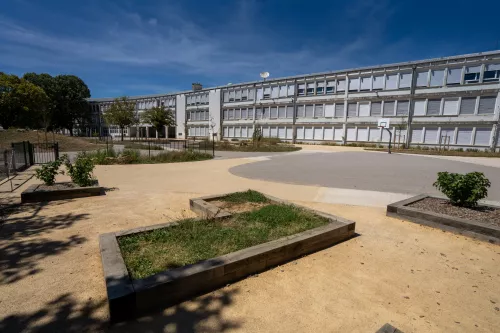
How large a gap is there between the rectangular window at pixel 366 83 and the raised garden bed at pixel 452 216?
3330cm

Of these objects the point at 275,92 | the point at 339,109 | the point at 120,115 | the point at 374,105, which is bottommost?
the point at 120,115

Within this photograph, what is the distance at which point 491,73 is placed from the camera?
91.9ft

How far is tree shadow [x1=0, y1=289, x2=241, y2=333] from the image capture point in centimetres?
238

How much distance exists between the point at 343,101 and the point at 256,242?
37.6 m

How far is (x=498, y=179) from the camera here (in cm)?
1120

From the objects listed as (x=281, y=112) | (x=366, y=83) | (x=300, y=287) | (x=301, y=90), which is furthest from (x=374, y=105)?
(x=300, y=287)

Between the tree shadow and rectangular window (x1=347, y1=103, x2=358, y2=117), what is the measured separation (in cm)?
3798

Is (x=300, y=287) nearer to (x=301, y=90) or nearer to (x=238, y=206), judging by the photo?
(x=238, y=206)

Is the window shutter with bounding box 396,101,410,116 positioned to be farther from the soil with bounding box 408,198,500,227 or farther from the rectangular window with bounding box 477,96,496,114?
the soil with bounding box 408,198,500,227

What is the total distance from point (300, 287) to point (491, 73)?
122 feet

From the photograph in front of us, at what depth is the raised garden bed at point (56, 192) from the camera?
6477 mm

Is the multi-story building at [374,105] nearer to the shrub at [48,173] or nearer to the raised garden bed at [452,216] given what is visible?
the raised garden bed at [452,216]

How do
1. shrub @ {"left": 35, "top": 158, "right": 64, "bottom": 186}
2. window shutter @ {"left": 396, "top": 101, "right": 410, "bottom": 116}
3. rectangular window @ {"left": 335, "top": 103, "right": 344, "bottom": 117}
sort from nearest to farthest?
shrub @ {"left": 35, "top": 158, "right": 64, "bottom": 186} → window shutter @ {"left": 396, "top": 101, "right": 410, "bottom": 116} → rectangular window @ {"left": 335, "top": 103, "right": 344, "bottom": 117}

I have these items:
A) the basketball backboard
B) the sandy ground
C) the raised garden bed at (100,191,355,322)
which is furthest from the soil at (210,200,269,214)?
the basketball backboard
